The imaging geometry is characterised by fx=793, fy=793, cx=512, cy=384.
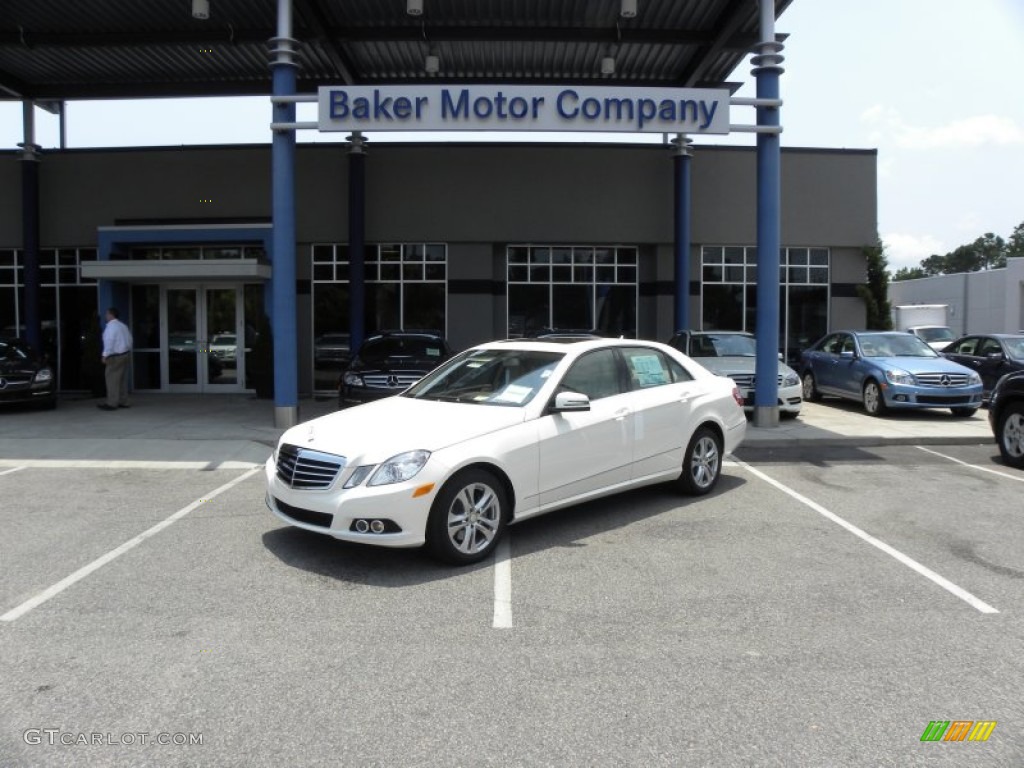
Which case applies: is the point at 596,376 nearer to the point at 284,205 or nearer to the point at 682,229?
the point at 284,205

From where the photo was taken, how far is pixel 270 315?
1667 centimetres

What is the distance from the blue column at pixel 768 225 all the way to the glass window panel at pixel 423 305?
7597mm

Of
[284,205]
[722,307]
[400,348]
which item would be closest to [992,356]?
[722,307]

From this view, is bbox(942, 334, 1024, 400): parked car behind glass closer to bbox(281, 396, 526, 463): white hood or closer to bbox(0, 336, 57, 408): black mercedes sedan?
Result: bbox(281, 396, 526, 463): white hood

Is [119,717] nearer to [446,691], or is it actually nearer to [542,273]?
[446,691]

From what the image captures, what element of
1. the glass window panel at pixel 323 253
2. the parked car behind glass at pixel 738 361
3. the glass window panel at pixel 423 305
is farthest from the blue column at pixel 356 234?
the parked car behind glass at pixel 738 361

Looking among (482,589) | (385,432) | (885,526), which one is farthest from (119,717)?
(885,526)

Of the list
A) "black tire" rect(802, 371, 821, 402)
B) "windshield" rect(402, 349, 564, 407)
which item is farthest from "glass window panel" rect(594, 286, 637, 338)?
"windshield" rect(402, 349, 564, 407)

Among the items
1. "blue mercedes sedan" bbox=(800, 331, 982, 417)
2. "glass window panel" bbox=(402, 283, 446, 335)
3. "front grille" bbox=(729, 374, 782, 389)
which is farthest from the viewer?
"glass window panel" bbox=(402, 283, 446, 335)

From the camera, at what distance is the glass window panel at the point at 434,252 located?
698 inches

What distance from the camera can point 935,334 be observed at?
2916 cm

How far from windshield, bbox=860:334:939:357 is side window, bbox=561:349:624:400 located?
921cm

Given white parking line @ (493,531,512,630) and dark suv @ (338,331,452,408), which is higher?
dark suv @ (338,331,452,408)

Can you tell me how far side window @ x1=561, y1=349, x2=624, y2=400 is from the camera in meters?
6.47
